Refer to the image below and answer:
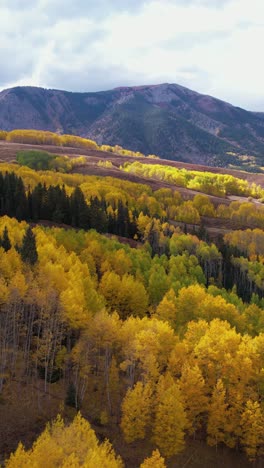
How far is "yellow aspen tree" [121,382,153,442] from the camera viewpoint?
50938 millimetres

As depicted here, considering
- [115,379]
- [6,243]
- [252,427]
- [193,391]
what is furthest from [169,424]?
[6,243]

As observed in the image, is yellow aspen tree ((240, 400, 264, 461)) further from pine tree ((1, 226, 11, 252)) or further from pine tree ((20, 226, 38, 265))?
pine tree ((1, 226, 11, 252))

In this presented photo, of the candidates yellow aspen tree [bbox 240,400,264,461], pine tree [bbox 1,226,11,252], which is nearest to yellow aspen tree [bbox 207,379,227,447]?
yellow aspen tree [bbox 240,400,264,461]

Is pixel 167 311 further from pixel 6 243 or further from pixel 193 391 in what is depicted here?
pixel 6 243

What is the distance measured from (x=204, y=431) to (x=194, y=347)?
10494mm

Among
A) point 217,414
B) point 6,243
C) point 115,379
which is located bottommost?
point 217,414

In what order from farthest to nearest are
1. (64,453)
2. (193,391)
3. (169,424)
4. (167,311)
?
1. (167,311)
2. (193,391)
3. (169,424)
4. (64,453)

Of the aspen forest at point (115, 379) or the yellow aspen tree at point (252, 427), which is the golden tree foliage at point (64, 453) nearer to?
the aspen forest at point (115, 379)

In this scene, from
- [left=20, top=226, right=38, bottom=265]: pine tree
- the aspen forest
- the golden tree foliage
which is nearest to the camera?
the golden tree foliage

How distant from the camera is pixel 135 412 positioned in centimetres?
5109

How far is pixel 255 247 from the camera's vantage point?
16150 centimetres

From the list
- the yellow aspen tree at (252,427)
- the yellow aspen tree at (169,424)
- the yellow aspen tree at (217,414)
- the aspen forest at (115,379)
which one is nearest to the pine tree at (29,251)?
the aspen forest at (115,379)

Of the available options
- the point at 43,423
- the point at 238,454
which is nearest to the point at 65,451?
the point at 43,423

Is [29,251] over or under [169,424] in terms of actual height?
over
